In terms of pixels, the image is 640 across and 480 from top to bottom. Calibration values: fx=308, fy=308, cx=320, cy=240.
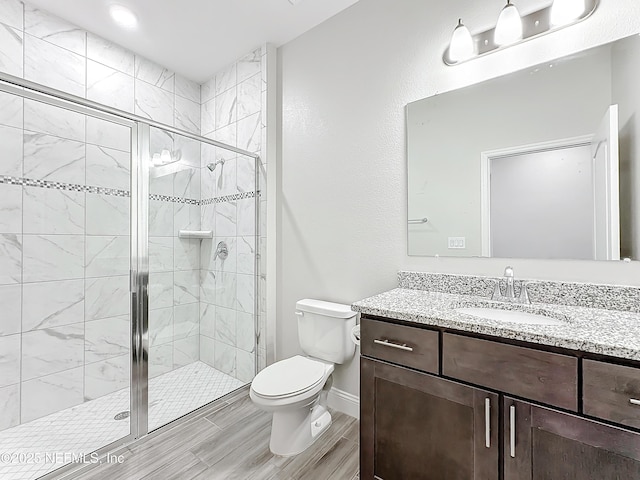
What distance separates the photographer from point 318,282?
2150 millimetres

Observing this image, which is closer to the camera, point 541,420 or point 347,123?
point 541,420

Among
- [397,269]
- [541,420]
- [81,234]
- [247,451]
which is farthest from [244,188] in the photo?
[541,420]

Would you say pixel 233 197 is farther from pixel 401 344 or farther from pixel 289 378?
pixel 401 344

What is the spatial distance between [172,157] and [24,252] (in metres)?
1.03

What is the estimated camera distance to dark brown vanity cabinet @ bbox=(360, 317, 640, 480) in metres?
0.82

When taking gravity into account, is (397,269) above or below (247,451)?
above

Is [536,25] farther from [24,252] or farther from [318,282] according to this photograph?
[24,252]

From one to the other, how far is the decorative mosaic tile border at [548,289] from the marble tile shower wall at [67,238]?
1649 millimetres

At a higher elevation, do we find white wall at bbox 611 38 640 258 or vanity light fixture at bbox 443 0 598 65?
vanity light fixture at bbox 443 0 598 65

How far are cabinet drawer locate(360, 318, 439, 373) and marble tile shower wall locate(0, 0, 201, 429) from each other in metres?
1.44

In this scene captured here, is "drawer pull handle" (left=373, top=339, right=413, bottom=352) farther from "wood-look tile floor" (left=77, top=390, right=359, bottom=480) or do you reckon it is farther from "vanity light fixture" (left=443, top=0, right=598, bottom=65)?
"vanity light fixture" (left=443, top=0, right=598, bottom=65)

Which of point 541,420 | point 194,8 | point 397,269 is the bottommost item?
point 541,420

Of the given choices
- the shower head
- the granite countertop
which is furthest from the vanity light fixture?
the shower head

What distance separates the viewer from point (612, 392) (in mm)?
809
